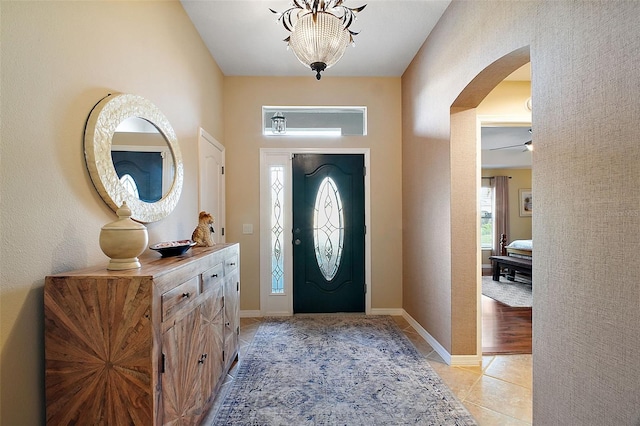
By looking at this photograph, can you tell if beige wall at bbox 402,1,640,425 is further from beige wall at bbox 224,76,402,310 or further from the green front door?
the green front door

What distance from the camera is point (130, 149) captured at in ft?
5.53

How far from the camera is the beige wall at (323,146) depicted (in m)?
3.75

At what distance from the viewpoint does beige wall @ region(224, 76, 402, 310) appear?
375cm

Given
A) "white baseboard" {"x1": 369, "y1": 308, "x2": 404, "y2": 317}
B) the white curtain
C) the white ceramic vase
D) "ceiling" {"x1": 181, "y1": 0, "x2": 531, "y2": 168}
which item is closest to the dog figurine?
the white ceramic vase

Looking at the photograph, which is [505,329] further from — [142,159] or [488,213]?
[488,213]

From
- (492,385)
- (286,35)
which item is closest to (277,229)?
(286,35)

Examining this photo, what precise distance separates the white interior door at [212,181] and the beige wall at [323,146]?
192mm

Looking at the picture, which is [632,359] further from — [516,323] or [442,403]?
[516,323]

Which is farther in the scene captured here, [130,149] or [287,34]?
[287,34]

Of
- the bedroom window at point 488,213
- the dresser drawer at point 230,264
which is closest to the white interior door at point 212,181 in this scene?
the dresser drawer at point 230,264

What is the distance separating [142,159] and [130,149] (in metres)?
0.13

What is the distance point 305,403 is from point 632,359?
1.73 m

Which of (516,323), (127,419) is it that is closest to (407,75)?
(516,323)

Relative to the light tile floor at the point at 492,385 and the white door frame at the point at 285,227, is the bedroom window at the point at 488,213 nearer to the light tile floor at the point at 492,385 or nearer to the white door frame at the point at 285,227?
the white door frame at the point at 285,227
